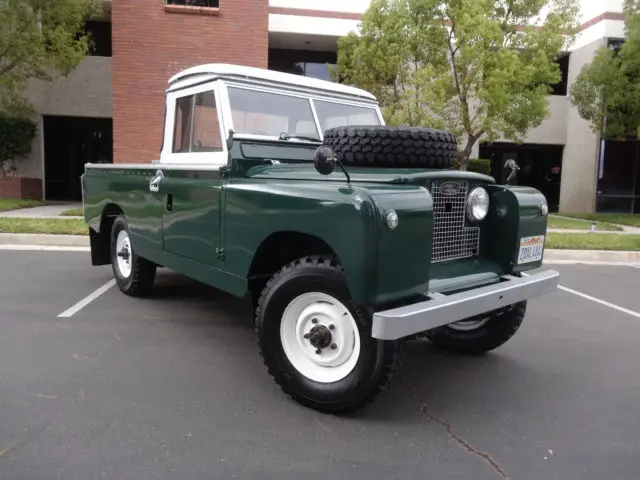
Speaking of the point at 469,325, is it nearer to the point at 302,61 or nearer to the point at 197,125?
the point at 197,125

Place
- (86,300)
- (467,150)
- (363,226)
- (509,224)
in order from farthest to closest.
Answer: (467,150) → (86,300) → (509,224) → (363,226)

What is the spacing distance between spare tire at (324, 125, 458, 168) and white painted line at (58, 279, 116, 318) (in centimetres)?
316

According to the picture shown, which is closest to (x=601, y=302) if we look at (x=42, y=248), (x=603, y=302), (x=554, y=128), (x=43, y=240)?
(x=603, y=302)

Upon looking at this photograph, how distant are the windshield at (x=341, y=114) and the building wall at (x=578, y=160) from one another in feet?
53.2

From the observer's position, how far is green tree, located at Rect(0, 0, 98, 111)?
42.9 feet

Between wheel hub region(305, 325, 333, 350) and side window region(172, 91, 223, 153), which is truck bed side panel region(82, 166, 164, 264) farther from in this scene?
wheel hub region(305, 325, 333, 350)

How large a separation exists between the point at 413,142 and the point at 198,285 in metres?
3.75

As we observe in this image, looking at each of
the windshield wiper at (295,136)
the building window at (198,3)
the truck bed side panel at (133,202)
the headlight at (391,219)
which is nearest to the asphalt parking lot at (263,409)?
the truck bed side panel at (133,202)

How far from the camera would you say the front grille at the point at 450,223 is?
342cm

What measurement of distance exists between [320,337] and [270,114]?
206 centimetres

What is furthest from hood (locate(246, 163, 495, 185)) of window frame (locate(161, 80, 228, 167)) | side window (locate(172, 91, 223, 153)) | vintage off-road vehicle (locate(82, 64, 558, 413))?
side window (locate(172, 91, 223, 153))

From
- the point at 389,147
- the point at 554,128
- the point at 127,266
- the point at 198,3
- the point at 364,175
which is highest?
the point at 198,3

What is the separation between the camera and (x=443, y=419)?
317cm

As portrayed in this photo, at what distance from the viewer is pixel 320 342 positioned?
10.3 ft
